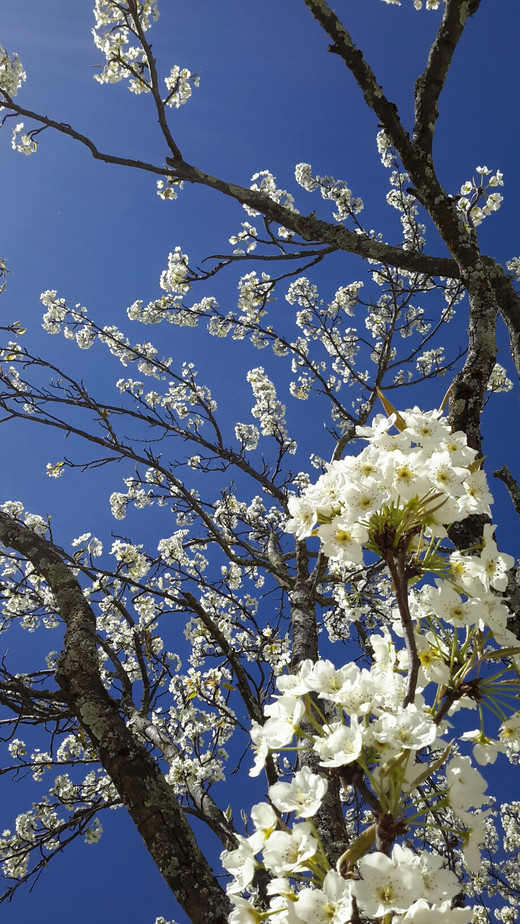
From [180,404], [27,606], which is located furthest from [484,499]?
[180,404]

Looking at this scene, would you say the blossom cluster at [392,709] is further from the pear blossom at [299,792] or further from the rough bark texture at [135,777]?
the rough bark texture at [135,777]

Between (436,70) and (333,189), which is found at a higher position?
(333,189)

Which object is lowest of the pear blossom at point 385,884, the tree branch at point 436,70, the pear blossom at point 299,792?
the pear blossom at point 385,884

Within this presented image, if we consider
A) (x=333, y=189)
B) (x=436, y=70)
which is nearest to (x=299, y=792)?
(x=436, y=70)

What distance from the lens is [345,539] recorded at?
3.69 ft

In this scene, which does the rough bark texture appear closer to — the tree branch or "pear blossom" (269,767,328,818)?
"pear blossom" (269,767,328,818)

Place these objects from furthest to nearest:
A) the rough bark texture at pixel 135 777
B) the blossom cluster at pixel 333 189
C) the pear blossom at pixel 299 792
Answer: the blossom cluster at pixel 333 189 < the rough bark texture at pixel 135 777 < the pear blossom at pixel 299 792

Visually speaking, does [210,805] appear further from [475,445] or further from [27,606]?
[27,606]

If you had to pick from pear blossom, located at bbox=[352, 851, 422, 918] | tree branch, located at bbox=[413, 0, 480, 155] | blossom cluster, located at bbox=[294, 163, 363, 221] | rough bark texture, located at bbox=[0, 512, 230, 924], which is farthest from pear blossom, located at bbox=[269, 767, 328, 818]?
blossom cluster, located at bbox=[294, 163, 363, 221]

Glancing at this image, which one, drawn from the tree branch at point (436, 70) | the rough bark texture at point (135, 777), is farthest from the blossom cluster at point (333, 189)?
the rough bark texture at point (135, 777)

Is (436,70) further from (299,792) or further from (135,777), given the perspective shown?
(135,777)

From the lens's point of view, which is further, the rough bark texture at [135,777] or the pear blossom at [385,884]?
the rough bark texture at [135,777]

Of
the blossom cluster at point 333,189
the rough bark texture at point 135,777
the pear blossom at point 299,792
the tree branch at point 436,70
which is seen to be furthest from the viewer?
the blossom cluster at point 333,189

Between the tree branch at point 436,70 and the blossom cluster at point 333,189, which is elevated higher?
the blossom cluster at point 333,189
